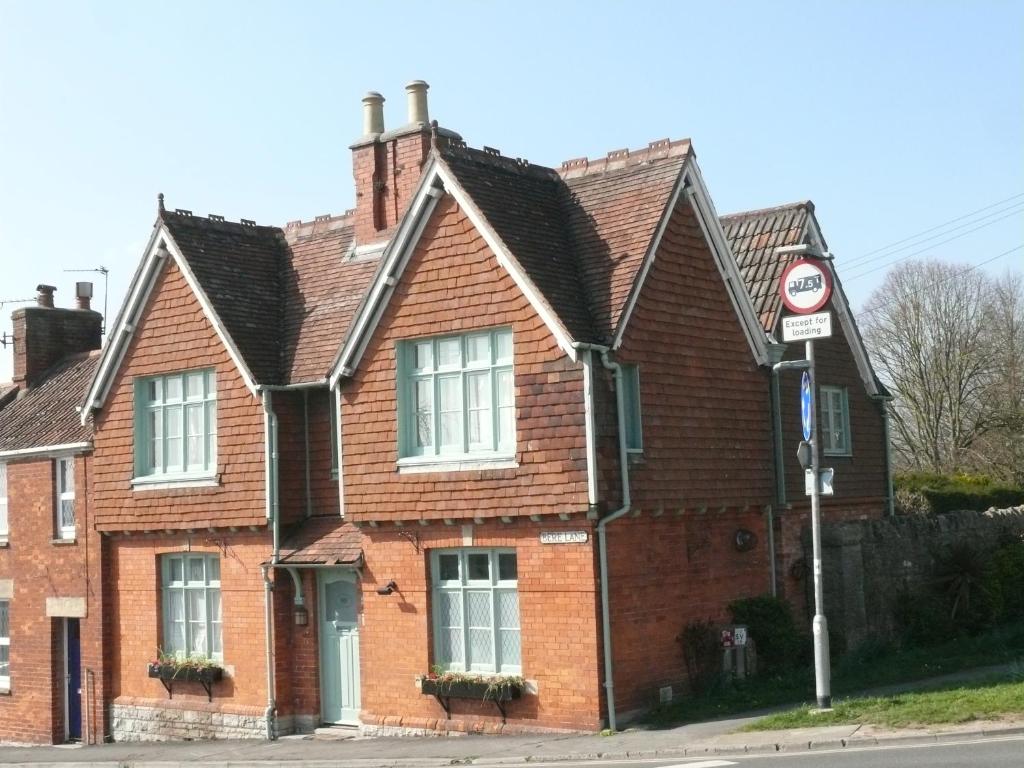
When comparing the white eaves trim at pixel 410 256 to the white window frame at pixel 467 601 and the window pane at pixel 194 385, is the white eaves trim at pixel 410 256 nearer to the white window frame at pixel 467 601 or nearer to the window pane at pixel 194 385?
the white window frame at pixel 467 601

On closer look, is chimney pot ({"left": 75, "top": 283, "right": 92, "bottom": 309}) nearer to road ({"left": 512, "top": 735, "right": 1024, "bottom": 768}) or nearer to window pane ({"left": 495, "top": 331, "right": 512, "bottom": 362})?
window pane ({"left": 495, "top": 331, "right": 512, "bottom": 362})

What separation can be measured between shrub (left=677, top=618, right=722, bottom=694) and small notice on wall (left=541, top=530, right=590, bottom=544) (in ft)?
8.17

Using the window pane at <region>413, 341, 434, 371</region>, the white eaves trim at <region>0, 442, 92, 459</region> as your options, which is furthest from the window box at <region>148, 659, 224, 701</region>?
the window pane at <region>413, 341, 434, 371</region>

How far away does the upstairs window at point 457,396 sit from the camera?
62.0 ft

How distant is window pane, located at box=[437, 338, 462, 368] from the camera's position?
19406mm

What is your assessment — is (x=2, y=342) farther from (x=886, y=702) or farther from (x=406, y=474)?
A: (x=886, y=702)

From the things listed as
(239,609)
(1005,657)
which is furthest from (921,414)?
(239,609)

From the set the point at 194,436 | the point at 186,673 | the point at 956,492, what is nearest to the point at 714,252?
the point at 194,436

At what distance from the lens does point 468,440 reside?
1916cm

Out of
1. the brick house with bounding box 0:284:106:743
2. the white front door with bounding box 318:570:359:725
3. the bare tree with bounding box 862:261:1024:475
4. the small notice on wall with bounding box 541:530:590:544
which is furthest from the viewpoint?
the bare tree with bounding box 862:261:1024:475

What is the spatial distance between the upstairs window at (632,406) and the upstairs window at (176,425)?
7364 mm

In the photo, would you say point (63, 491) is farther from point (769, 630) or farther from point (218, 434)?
point (769, 630)

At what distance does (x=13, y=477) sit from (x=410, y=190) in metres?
10.5

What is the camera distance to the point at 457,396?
63.5 feet
